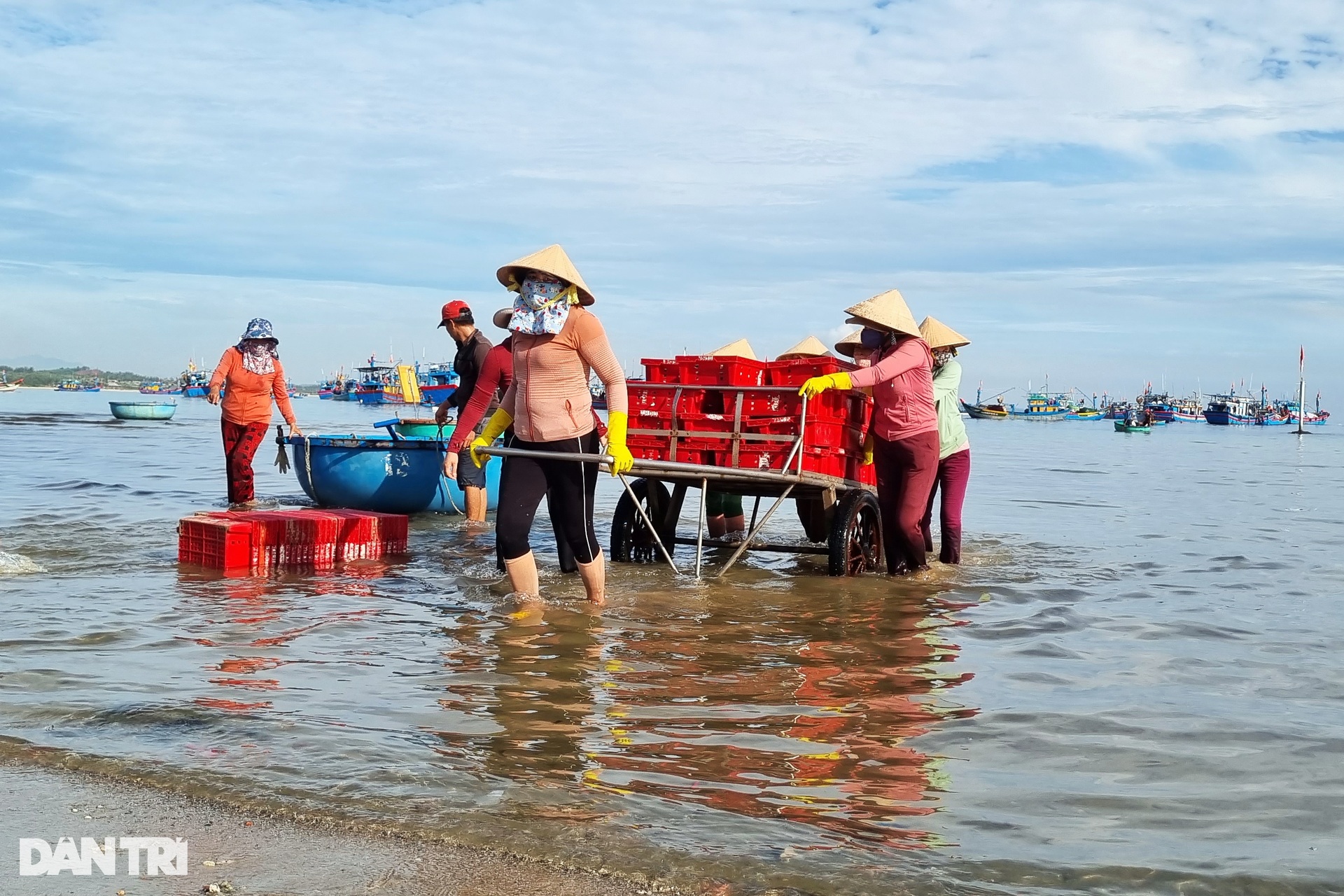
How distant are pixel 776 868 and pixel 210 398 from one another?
1068 centimetres

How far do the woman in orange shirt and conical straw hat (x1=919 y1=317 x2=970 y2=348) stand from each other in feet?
22.2

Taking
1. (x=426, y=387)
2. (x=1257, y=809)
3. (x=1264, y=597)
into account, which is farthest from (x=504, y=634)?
(x=426, y=387)

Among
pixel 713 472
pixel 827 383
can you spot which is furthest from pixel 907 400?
pixel 713 472

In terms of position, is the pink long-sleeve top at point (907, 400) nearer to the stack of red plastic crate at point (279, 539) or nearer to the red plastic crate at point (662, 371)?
the red plastic crate at point (662, 371)

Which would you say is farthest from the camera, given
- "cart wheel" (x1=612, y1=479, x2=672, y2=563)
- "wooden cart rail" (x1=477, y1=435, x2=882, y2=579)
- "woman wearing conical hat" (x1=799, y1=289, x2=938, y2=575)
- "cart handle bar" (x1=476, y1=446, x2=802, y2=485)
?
"cart wheel" (x1=612, y1=479, x2=672, y2=563)

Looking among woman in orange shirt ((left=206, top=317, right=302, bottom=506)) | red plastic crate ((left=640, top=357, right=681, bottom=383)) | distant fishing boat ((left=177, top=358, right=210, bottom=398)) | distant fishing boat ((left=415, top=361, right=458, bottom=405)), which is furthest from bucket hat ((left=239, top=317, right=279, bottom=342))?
distant fishing boat ((left=177, top=358, right=210, bottom=398))

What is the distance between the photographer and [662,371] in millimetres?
9703

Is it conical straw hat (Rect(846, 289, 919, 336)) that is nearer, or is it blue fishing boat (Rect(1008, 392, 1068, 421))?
conical straw hat (Rect(846, 289, 919, 336))

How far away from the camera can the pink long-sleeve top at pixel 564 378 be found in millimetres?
7090

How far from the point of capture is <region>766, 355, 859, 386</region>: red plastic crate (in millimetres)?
9156

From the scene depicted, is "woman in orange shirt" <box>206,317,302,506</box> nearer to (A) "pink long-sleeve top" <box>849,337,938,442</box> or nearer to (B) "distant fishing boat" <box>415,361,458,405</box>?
(A) "pink long-sleeve top" <box>849,337,938,442</box>

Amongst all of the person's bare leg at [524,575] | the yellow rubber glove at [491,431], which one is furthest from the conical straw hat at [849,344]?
the person's bare leg at [524,575]
